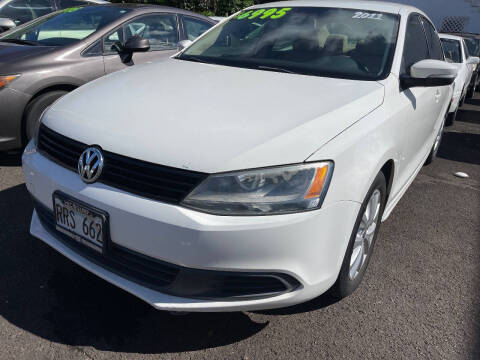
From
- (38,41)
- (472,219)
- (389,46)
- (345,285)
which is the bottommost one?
(472,219)

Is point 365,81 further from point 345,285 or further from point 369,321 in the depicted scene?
point 369,321

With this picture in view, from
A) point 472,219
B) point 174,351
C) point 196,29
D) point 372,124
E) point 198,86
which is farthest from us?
point 196,29

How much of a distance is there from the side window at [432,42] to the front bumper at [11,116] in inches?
136

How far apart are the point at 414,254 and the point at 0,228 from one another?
279 centimetres

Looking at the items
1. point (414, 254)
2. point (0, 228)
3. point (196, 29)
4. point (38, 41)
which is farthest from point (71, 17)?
point (414, 254)

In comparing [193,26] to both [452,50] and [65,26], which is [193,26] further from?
[452,50]

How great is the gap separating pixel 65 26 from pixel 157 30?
95 centimetres

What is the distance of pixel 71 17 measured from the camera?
4590 mm

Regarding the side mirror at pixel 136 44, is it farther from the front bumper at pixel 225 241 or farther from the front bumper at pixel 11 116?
the front bumper at pixel 225 241

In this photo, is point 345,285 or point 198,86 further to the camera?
point 198,86

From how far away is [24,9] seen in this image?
6.14 m

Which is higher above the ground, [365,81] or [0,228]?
[365,81]

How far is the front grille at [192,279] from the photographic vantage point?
5.78 feet

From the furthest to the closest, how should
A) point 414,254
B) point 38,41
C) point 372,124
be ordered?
1. point 38,41
2. point 414,254
3. point 372,124
